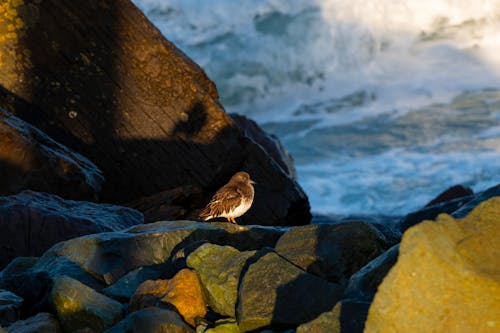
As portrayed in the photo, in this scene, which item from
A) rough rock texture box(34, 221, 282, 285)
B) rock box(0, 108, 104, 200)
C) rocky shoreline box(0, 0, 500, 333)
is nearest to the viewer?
rocky shoreline box(0, 0, 500, 333)

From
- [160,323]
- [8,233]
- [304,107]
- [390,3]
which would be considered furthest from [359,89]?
[160,323]

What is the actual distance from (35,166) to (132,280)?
2.82m

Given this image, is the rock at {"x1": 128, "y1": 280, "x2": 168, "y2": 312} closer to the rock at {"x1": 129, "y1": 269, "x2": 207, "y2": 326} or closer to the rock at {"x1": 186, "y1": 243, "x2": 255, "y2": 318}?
the rock at {"x1": 129, "y1": 269, "x2": 207, "y2": 326}

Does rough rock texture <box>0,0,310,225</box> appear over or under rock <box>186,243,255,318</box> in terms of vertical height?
over

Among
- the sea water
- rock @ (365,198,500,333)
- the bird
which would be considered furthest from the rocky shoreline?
the sea water

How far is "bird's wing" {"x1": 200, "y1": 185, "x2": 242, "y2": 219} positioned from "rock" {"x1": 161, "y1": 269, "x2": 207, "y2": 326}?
2561 millimetres

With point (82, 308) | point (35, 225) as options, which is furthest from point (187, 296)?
point (35, 225)

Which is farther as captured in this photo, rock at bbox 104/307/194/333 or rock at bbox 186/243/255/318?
rock at bbox 186/243/255/318

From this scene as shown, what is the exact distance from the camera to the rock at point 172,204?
7.81m

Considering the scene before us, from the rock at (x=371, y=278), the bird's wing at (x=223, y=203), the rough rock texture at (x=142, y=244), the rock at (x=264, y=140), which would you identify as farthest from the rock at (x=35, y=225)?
the rock at (x=264, y=140)

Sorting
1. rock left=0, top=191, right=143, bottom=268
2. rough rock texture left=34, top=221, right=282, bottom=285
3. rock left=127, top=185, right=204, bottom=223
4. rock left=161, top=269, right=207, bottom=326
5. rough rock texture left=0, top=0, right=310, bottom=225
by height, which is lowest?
rock left=161, top=269, right=207, bottom=326

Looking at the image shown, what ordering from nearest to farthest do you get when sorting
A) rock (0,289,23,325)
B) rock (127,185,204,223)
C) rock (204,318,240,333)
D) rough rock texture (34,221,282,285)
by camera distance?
1. rock (204,318,240,333)
2. rock (0,289,23,325)
3. rough rock texture (34,221,282,285)
4. rock (127,185,204,223)

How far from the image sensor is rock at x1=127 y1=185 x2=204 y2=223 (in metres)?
7.81

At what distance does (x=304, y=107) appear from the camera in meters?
25.0
